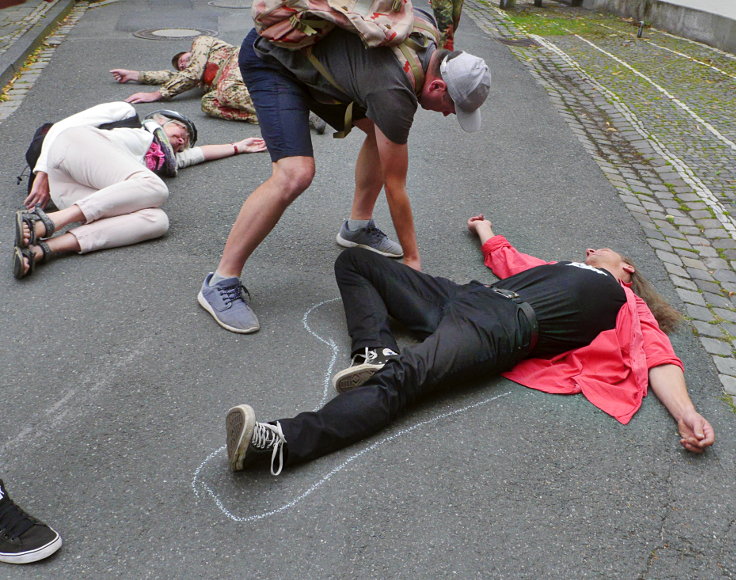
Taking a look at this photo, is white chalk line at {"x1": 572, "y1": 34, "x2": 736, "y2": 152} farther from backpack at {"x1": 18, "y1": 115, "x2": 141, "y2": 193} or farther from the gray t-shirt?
backpack at {"x1": 18, "y1": 115, "x2": 141, "y2": 193}

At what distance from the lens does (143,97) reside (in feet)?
23.7

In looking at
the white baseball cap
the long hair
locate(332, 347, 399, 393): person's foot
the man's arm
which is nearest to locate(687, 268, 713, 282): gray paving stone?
the long hair

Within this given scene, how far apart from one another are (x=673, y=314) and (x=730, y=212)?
7.85 ft

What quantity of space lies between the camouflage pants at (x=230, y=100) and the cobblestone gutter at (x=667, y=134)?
3.27 metres

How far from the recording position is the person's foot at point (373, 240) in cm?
450

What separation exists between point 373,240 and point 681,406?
202cm

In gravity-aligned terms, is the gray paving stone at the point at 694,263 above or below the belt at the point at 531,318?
below

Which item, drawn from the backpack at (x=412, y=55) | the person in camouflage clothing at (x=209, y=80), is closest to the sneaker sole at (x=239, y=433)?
the backpack at (x=412, y=55)

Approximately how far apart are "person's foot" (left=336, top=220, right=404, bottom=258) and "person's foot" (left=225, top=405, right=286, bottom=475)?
1.90 metres

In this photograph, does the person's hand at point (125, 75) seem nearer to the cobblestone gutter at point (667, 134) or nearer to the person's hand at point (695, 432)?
the cobblestone gutter at point (667, 134)

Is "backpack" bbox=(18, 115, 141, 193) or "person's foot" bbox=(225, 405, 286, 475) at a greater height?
"backpack" bbox=(18, 115, 141, 193)

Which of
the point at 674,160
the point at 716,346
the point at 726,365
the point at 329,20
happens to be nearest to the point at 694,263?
the point at 716,346

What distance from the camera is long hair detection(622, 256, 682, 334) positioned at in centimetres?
392

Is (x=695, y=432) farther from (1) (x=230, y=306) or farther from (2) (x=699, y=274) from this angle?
(1) (x=230, y=306)
